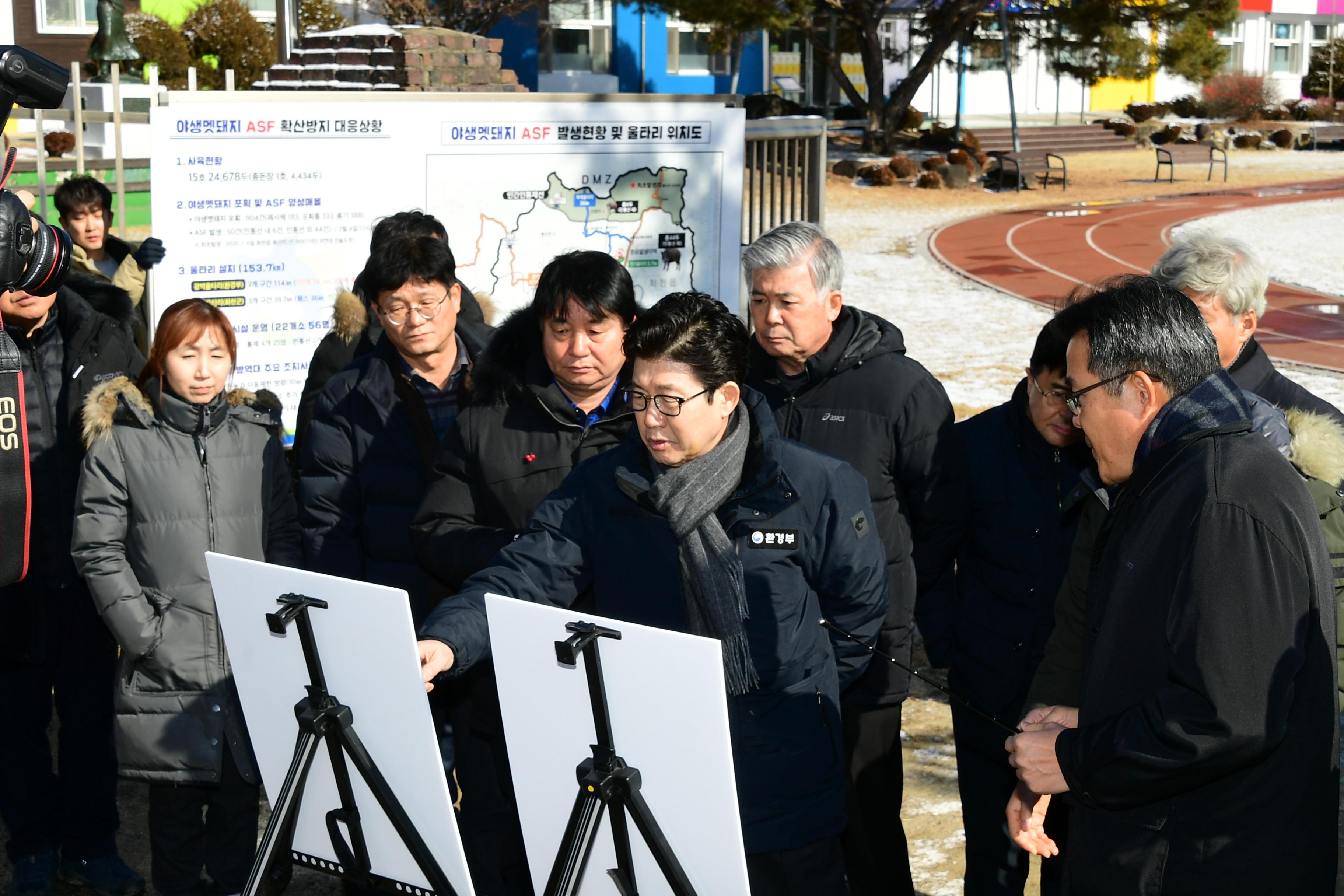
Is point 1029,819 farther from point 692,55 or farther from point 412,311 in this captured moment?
point 692,55

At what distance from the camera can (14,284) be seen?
3.14 metres

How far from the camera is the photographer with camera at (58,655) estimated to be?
4020mm

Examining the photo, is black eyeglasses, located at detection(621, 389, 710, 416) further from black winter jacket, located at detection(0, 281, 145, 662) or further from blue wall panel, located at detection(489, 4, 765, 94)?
blue wall panel, located at detection(489, 4, 765, 94)

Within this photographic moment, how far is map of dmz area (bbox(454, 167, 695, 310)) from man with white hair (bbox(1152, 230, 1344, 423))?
312 centimetres

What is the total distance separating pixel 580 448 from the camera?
3447mm

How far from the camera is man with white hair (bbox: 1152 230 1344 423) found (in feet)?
11.0

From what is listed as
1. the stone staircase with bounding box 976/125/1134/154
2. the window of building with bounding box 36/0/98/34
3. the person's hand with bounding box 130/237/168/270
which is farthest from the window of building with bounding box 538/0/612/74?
the person's hand with bounding box 130/237/168/270

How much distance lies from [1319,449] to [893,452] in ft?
Result: 3.53

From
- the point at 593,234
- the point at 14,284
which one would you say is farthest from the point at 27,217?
A: the point at 593,234

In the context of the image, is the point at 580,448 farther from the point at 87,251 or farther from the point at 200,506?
the point at 87,251

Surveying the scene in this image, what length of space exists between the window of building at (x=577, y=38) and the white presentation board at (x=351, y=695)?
38.6 metres

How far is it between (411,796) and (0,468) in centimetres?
123

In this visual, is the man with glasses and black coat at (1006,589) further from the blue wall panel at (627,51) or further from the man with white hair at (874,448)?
the blue wall panel at (627,51)

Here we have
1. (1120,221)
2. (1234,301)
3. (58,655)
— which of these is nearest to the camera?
(1234,301)
